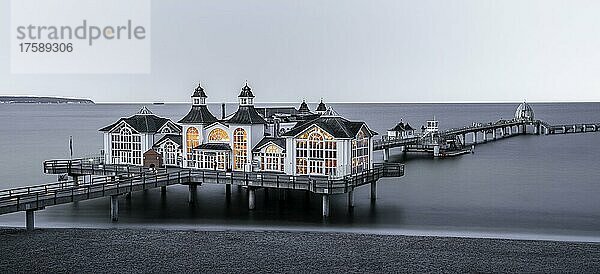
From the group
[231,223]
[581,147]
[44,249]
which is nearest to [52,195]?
[44,249]

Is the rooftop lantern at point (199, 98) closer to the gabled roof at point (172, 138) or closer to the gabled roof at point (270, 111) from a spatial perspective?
the gabled roof at point (172, 138)

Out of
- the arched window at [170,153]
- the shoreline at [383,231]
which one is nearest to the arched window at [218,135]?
the arched window at [170,153]

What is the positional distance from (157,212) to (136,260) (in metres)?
13.1

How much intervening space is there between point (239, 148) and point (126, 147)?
25.2ft

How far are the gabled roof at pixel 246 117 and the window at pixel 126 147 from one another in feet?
20.7

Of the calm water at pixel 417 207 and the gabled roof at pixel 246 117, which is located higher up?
the gabled roof at pixel 246 117

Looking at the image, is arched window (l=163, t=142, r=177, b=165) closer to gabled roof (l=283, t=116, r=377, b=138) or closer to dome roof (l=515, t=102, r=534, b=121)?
gabled roof (l=283, t=116, r=377, b=138)

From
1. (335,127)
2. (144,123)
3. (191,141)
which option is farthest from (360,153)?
(144,123)

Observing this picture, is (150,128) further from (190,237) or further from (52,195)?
(190,237)

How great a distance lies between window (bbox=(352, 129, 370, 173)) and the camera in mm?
38628

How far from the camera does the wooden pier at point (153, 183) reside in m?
31.0

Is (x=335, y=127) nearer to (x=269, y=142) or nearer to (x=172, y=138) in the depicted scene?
(x=269, y=142)

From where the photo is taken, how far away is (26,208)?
29.9 meters

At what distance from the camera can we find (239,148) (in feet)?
135
